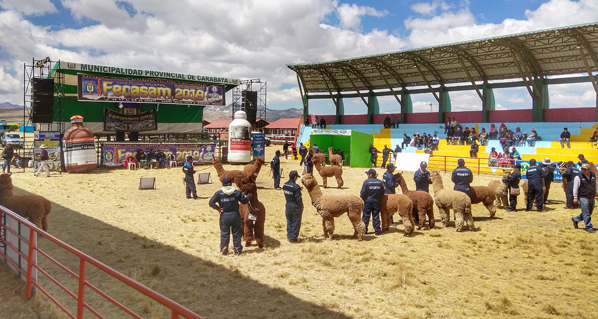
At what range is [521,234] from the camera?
10094mm

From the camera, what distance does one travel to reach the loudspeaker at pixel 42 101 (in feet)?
74.8

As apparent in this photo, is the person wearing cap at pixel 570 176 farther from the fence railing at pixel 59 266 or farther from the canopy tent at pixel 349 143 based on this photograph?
the canopy tent at pixel 349 143

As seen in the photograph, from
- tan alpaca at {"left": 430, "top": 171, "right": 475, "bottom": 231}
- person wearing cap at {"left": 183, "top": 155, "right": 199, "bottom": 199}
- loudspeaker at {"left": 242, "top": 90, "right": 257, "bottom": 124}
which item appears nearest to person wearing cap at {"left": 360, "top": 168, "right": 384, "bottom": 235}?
tan alpaca at {"left": 430, "top": 171, "right": 475, "bottom": 231}

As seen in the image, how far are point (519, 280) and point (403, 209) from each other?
3.43 m

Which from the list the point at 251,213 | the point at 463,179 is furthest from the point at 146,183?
the point at 463,179

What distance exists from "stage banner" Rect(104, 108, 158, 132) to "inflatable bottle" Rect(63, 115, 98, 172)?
11.1 feet

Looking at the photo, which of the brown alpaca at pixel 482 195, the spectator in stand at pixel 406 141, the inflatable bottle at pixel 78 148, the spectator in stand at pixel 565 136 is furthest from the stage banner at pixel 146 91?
the spectator in stand at pixel 565 136

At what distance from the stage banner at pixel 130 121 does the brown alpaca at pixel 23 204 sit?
766 inches

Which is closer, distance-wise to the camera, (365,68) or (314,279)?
(314,279)

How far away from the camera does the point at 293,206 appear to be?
936cm

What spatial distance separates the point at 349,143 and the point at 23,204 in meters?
23.1

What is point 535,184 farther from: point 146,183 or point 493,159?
point 146,183

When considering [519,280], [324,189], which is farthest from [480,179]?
[519,280]

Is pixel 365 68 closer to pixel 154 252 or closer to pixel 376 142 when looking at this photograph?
pixel 376 142
